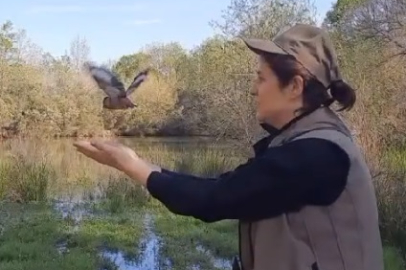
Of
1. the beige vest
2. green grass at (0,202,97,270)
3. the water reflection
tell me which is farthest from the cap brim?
the water reflection

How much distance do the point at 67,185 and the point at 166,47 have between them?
10.8 m

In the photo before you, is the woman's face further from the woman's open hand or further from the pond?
the pond

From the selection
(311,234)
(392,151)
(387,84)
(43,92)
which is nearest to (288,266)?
(311,234)

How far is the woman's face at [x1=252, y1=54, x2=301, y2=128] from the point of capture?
5.18 ft

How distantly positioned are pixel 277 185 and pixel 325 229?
0.15 meters

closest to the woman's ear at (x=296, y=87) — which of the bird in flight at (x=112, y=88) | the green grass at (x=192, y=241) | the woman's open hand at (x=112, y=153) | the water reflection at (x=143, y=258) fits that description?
the woman's open hand at (x=112, y=153)

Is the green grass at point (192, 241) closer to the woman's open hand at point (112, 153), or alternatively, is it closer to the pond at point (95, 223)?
the pond at point (95, 223)

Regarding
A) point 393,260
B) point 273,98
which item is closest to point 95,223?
point 393,260

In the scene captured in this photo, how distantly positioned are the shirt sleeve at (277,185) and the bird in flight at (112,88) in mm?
484

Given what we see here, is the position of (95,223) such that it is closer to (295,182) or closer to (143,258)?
(143,258)

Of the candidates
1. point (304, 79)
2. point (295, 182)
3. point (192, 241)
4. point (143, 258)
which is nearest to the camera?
point (295, 182)

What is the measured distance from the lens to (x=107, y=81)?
1.92 metres

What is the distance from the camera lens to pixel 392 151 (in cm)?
1318

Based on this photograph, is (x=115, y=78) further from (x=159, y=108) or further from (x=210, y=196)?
(x=159, y=108)
